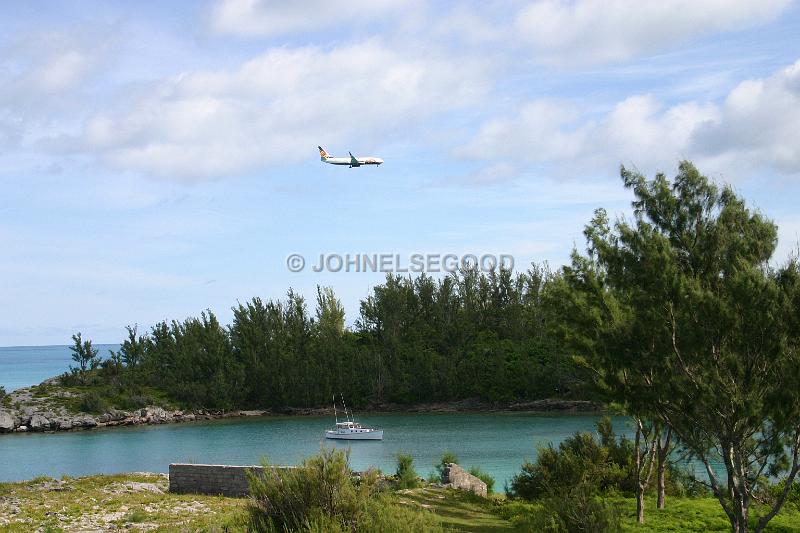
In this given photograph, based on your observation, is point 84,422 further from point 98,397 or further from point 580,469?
point 580,469

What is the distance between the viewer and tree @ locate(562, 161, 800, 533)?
13.2m

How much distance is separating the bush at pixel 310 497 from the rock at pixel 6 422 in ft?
176

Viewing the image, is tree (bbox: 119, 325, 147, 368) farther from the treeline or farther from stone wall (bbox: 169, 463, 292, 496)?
stone wall (bbox: 169, 463, 292, 496)

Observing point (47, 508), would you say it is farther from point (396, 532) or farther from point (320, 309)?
point (320, 309)

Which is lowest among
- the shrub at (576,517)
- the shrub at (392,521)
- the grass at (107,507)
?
the grass at (107,507)

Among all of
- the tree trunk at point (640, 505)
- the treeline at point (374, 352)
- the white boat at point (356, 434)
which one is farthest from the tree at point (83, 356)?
the tree trunk at point (640, 505)

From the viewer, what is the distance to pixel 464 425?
190ft

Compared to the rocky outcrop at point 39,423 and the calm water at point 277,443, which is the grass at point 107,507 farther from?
the rocky outcrop at point 39,423

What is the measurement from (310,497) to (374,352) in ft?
201

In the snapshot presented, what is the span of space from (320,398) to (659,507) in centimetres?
5360

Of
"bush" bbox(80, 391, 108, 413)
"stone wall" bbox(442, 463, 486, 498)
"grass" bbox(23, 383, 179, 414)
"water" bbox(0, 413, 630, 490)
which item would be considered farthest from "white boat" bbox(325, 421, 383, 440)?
"stone wall" bbox(442, 463, 486, 498)

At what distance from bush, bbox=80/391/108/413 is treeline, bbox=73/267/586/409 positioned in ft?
12.3

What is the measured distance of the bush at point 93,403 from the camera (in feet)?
210

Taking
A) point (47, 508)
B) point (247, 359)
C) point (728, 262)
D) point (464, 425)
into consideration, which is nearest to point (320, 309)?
point (247, 359)
